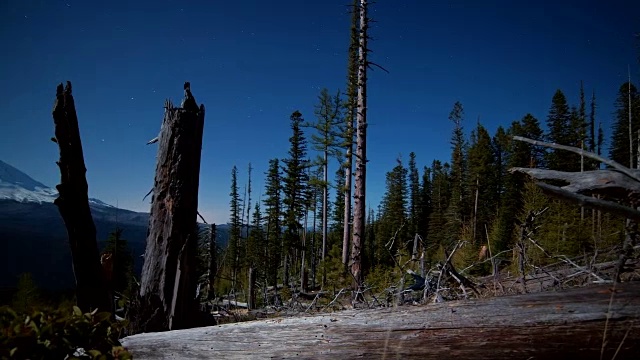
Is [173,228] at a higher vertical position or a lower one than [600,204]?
lower

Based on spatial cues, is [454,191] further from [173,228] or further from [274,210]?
[173,228]

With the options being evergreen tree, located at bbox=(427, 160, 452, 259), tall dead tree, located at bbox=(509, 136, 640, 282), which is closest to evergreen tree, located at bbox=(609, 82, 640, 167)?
evergreen tree, located at bbox=(427, 160, 452, 259)

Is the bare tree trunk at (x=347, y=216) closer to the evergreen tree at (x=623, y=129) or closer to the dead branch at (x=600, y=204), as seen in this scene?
the dead branch at (x=600, y=204)

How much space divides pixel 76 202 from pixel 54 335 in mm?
2026

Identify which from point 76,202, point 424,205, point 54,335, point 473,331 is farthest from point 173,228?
point 424,205

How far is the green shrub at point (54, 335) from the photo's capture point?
1.26 m

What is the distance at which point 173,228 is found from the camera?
3.60 meters

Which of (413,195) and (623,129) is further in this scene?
(413,195)

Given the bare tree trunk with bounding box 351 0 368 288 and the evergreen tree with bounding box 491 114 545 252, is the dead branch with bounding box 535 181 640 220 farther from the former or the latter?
the evergreen tree with bounding box 491 114 545 252

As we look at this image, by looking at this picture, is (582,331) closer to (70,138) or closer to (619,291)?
(619,291)

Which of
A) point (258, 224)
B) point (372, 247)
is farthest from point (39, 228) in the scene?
point (372, 247)

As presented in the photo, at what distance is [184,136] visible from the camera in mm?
3760

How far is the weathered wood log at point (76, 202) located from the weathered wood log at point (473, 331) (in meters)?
1.52

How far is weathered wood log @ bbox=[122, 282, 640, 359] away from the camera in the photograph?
1.74 meters
